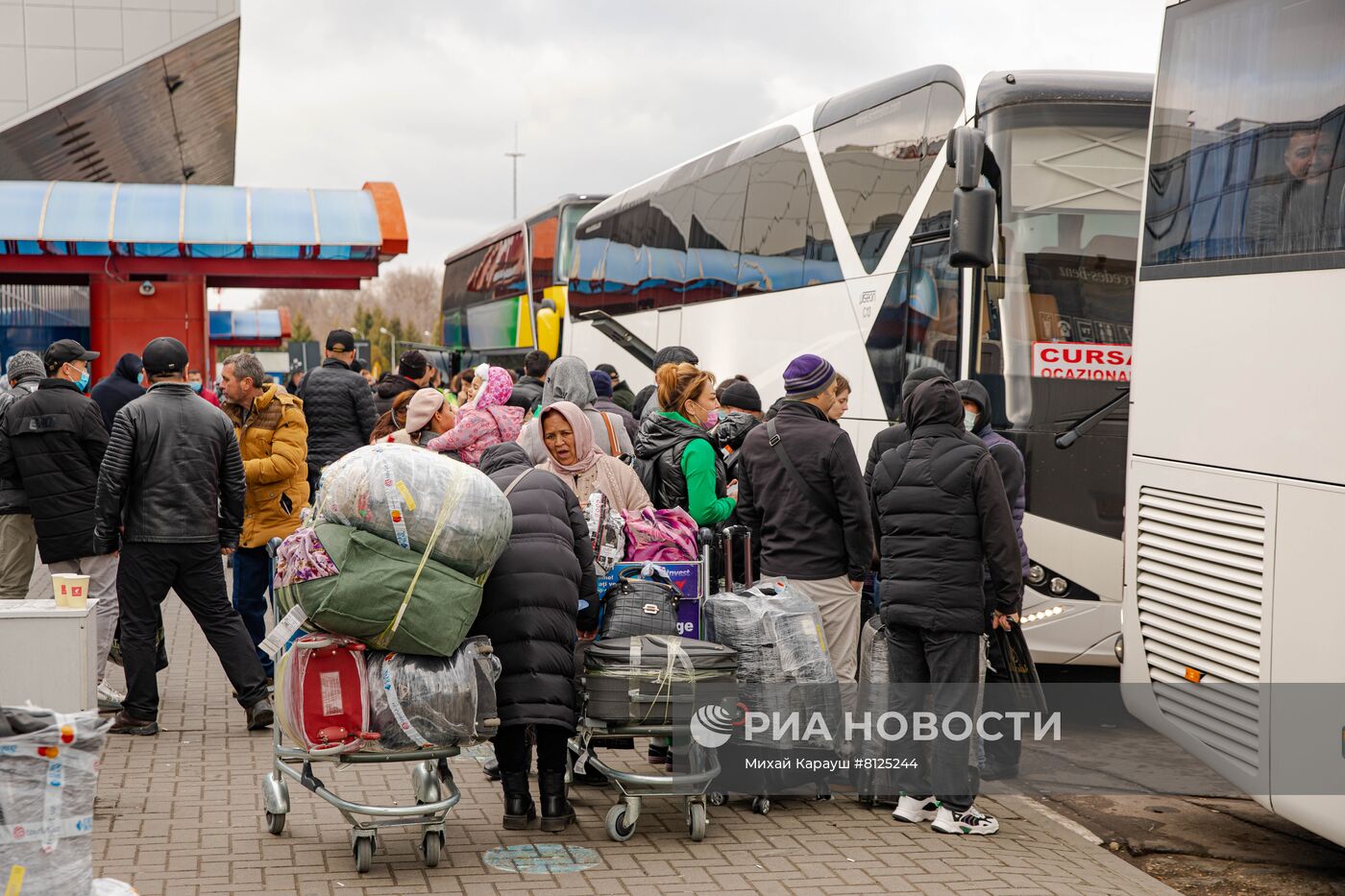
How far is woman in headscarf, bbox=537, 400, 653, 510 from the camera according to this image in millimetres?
6590

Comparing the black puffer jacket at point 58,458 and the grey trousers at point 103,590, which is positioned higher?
the black puffer jacket at point 58,458

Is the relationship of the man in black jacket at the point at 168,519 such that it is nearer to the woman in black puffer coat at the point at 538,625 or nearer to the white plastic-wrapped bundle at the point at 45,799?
the woman in black puffer coat at the point at 538,625

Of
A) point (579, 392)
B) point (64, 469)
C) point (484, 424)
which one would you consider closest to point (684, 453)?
point (579, 392)

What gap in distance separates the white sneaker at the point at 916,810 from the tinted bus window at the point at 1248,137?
8.48ft

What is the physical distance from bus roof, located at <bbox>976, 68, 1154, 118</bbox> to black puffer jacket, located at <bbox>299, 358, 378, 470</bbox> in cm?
508

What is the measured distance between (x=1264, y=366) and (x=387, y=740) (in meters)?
3.63

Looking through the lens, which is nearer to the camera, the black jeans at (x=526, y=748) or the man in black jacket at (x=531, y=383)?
the black jeans at (x=526, y=748)

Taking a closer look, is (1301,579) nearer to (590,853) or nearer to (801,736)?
(801,736)

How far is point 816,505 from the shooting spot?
691 cm

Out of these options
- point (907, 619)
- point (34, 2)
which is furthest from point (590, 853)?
point (34, 2)

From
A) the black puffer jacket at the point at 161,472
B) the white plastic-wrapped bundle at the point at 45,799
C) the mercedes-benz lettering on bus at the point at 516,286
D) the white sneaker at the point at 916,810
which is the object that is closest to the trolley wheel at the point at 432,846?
the white plastic-wrapped bundle at the point at 45,799

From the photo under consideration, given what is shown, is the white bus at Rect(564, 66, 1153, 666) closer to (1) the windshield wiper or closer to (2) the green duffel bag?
(1) the windshield wiper

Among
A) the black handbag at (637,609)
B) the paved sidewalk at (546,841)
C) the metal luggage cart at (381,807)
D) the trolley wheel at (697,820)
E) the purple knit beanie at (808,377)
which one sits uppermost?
the purple knit beanie at (808,377)

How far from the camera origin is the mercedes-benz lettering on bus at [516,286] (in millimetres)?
25078
